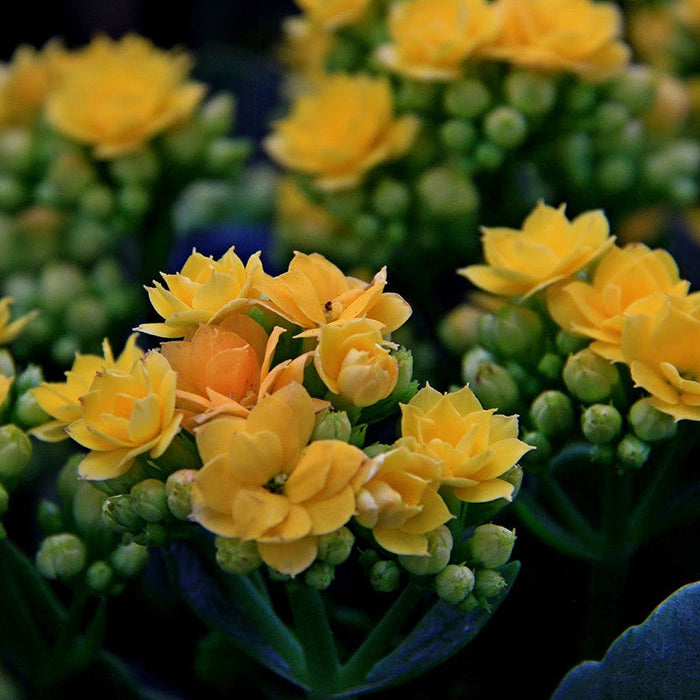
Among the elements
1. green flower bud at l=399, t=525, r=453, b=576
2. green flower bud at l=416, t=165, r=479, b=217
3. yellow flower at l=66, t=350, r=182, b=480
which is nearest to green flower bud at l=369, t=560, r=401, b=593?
green flower bud at l=399, t=525, r=453, b=576

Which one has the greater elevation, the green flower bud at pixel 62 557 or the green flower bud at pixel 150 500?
the green flower bud at pixel 150 500

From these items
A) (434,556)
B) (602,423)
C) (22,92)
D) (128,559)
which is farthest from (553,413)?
(22,92)

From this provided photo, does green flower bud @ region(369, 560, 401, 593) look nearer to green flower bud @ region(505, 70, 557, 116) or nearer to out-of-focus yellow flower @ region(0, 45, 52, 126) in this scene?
green flower bud @ region(505, 70, 557, 116)

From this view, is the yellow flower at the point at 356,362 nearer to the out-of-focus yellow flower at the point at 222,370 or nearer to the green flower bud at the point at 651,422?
the out-of-focus yellow flower at the point at 222,370

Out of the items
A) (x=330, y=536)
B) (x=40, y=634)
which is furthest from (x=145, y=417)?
(x=40, y=634)

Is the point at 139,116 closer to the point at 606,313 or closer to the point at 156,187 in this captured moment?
the point at 156,187

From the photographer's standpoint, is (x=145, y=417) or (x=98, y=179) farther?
(x=98, y=179)

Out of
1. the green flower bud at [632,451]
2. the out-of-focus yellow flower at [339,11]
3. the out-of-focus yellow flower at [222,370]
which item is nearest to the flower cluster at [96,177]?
the out-of-focus yellow flower at [339,11]

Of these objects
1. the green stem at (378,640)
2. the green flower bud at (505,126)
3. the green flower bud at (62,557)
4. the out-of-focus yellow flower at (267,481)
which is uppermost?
the out-of-focus yellow flower at (267,481)
